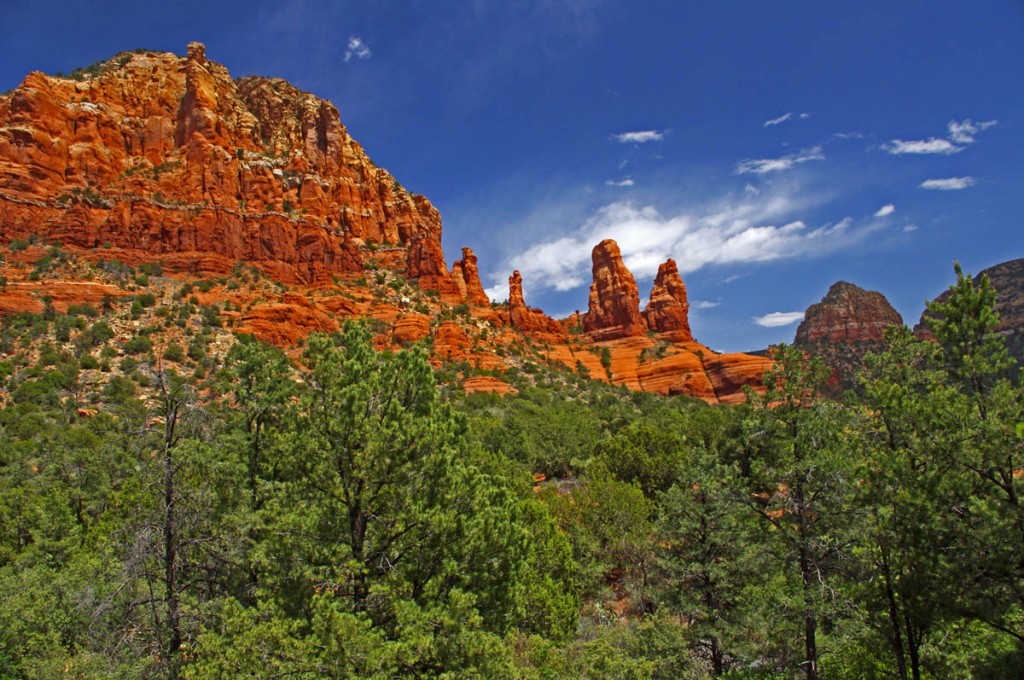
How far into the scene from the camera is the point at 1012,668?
739 cm

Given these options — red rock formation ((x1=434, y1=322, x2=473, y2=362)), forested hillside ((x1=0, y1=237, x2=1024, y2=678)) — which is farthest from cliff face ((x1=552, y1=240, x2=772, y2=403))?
forested hillside ((x1=0, y1=237, x2=1024, y2=678))

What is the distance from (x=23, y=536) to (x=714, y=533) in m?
23.8

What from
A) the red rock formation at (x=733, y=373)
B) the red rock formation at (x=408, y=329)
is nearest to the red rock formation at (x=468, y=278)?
the red rock formation at (x=408, y=329)

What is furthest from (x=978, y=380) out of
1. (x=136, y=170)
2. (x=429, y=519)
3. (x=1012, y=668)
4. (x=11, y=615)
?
(x=136, y=170)

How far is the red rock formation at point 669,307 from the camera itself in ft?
352

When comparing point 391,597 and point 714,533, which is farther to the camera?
point 714,533

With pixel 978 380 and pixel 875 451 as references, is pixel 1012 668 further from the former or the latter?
pixel 978 380

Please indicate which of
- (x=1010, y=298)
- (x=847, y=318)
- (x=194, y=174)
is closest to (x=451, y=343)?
(x=194, y=174)

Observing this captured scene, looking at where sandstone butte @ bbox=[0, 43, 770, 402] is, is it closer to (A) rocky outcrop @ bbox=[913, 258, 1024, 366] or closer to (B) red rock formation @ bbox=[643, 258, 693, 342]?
(B) red rock formation @ bbox=[643, 258, 693, 342]

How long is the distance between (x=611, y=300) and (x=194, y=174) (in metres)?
75.5

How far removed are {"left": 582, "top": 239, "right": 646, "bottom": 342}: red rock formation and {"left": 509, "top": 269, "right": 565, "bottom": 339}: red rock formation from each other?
8.39 m

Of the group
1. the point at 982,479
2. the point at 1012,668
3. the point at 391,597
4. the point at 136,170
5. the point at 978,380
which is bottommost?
the point at 1012,668

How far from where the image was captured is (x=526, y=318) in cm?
10138

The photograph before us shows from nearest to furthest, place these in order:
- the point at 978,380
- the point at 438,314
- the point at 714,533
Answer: the point at 978,380
the point at 714,533
the point at 438,314
